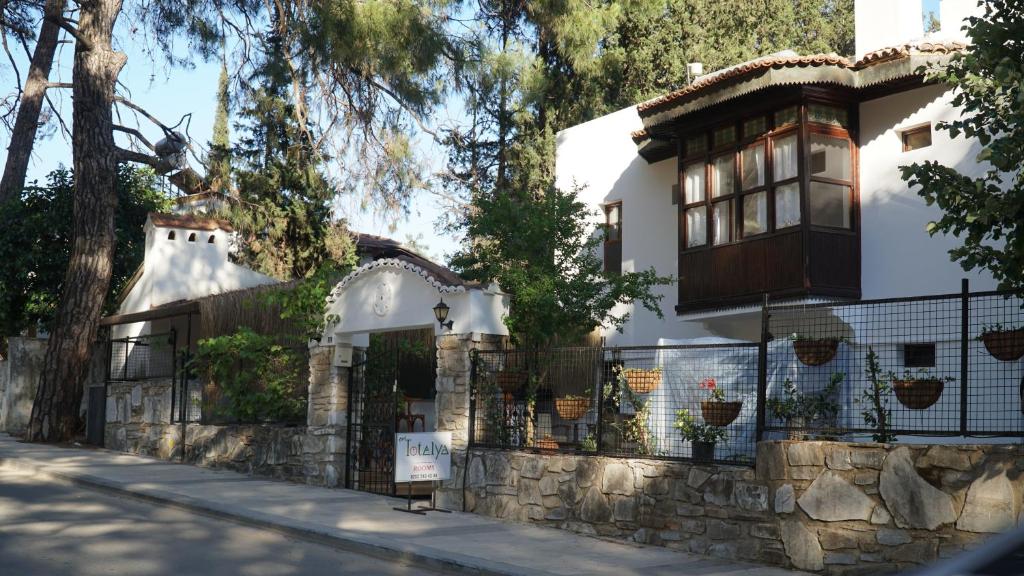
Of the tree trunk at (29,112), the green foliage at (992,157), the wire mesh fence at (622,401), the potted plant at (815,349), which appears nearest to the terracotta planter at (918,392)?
the potted plant at (815,349)

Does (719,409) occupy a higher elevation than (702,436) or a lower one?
higher

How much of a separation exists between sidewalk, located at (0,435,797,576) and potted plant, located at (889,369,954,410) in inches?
81.7

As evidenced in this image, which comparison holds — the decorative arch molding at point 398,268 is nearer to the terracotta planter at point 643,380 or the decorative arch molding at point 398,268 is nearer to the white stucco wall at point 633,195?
the terracotta planter at point 643,380

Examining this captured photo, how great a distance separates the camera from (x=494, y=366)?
14305 mm

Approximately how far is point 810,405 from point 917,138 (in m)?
8.08

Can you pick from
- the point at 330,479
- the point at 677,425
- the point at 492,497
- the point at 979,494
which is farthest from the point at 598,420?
the point at 330,479

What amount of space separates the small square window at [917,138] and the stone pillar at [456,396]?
7973 mm

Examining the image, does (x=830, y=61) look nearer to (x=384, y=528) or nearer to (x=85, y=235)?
(x=384, y=528)

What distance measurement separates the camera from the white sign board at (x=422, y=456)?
13.7 metres

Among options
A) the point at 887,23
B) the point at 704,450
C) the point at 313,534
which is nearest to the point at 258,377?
the point at 313,534

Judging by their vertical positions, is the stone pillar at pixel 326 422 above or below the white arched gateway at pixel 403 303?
below

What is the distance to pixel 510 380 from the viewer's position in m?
14.0

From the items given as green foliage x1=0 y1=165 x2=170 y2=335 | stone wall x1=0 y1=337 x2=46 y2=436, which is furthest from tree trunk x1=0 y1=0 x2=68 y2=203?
stone wall x1=0 y1=337 x2=46 y2=436

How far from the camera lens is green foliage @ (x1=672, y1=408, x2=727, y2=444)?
11883 millimetres
